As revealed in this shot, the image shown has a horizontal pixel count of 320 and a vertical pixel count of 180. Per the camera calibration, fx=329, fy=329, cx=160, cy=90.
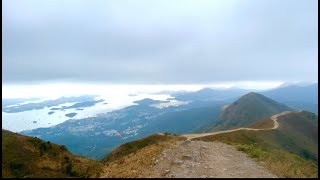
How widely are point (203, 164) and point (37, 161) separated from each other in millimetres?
17054

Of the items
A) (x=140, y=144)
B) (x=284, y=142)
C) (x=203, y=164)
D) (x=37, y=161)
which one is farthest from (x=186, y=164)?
(x=284, y=142)

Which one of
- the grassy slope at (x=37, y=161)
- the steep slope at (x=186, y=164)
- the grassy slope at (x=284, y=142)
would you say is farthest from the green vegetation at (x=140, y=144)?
the steep slope at (x=186, y=164)

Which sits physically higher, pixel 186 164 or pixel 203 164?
pixel 186 164

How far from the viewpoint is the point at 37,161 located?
34.0m

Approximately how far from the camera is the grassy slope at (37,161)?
1190 inches

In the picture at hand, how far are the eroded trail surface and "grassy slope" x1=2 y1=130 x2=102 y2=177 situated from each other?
6.92 metres

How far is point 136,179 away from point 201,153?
39.4 feet

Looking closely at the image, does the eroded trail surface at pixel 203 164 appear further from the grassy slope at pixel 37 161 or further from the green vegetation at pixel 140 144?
the green vegetation at pixel 140 144

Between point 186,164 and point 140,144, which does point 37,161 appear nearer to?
point 186,164

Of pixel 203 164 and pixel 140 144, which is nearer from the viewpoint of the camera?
pixel 203 164

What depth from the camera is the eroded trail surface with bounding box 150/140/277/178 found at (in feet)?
90.5

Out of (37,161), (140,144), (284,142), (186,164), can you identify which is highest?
(186,164)

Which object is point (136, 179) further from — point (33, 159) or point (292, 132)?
point (292, 132)

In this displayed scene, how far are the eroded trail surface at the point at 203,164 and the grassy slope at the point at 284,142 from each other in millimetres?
1854
